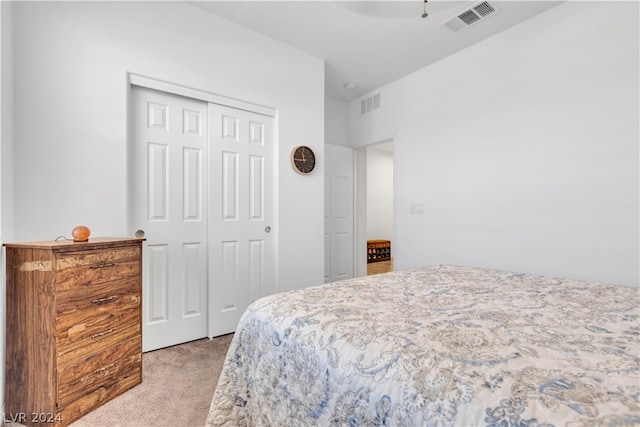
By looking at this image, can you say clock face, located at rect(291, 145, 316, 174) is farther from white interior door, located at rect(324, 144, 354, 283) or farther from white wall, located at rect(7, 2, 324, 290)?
white interior door, located at rect(324, 144, 354, 283)

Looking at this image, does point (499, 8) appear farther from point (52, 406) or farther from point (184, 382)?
point (52, 406)

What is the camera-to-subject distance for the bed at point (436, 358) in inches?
24.1

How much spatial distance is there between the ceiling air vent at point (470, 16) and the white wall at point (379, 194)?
431cm

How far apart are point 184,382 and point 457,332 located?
5.46 feet

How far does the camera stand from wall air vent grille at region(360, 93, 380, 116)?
3.83m

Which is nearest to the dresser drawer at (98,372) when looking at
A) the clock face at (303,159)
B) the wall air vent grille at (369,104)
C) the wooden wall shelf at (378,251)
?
the clock face at (303,159)

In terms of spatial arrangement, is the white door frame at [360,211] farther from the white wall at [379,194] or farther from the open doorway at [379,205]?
the white wall at [379,194]

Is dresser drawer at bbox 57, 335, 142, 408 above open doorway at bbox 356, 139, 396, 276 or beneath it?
beneath

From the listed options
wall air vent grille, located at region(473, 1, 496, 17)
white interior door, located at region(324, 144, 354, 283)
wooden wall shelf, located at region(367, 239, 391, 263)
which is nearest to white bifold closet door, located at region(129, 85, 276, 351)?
white interior door, located at region(324, 144, 354, 283)

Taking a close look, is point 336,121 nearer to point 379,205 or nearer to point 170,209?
point 170,209

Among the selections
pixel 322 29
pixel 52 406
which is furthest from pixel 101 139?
pixel 322 29

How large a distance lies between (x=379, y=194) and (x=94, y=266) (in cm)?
627

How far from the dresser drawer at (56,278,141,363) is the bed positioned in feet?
2.75

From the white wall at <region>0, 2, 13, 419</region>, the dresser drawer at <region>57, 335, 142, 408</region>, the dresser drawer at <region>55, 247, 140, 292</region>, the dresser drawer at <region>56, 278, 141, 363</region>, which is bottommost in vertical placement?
the dresser drawer at <region>57, 335, 142, 408</region>
